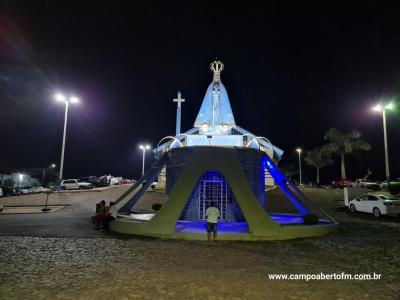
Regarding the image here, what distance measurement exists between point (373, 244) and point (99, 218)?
11188 millimetres

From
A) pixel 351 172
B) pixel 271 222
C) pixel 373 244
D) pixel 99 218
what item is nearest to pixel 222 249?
pixel 271 222

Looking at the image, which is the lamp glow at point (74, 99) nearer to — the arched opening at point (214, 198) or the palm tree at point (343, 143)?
the arched opening at point (214, 198)

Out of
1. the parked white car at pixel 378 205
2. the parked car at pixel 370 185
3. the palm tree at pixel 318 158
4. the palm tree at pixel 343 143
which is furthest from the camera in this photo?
the palm tree at pixel 318 158

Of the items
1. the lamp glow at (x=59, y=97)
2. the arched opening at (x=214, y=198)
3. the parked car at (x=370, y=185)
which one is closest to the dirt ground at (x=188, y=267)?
the arched opening at (x=214, y=198)

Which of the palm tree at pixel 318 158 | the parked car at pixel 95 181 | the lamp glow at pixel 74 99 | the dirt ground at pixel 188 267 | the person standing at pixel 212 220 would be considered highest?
the lamp glow at pixel 74 99

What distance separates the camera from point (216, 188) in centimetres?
1437

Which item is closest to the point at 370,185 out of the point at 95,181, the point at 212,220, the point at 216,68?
the point at 216,68

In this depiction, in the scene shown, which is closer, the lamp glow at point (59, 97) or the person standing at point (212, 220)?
the person standing at point (212, 220)

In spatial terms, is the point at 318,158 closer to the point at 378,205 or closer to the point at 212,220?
the point at 378,205

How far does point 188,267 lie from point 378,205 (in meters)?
16.3

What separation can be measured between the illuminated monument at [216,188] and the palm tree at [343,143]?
32.7m

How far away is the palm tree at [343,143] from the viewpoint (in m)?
45.5

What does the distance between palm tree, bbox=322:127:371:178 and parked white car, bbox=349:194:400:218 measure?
90.9 feet

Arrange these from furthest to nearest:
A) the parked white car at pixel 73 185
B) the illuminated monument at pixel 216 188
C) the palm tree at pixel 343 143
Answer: the palm tree at pixel 343 143, the parked white car at pixel 73 185, the illuminated monument at pixel 216 188
